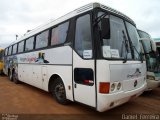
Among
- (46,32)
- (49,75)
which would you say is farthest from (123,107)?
(46,32)

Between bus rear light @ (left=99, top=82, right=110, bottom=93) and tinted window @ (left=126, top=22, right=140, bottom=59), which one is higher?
tinted window @ (left=126, top=22, right=140, bottom=59)

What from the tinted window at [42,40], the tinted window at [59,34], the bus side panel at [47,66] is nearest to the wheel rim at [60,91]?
the bus side panel at [47,66]

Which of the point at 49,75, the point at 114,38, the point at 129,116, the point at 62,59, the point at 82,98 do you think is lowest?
the point at 129,116

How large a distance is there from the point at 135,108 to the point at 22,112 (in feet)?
11.6

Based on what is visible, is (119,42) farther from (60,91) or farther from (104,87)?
(60,91)

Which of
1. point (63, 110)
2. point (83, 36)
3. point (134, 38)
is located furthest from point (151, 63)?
point (63, 110)

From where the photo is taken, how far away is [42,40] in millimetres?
7594

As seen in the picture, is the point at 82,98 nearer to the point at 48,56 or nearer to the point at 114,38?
the point at 114,38

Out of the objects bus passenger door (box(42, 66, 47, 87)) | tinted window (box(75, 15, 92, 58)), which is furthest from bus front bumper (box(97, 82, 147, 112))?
bus passenger door (box(42, 66, 47, 87))

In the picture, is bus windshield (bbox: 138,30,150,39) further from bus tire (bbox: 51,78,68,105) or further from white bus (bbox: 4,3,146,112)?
bus tire (bbox: 51,78,68,105)

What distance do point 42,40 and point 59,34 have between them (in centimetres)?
153

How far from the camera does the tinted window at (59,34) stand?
595cm

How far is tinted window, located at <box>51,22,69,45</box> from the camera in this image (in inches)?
234

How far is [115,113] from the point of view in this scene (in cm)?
542
